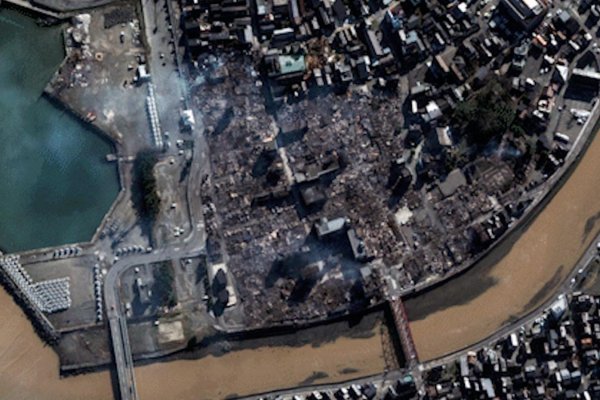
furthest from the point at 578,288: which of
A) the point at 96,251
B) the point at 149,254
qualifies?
the point at 96,251

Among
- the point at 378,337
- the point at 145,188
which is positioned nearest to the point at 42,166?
the point at 145,188

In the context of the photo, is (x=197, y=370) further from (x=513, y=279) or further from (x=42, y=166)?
(x=513, y=279)

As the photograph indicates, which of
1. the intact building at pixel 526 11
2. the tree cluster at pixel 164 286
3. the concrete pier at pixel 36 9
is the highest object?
the concrete pier at pixel 36 9

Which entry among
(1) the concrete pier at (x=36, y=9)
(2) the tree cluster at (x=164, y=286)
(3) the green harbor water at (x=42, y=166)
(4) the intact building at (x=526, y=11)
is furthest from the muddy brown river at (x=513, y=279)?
(1) the concrete pier at (x=36, y=9)

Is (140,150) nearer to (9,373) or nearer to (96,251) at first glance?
(96,251)

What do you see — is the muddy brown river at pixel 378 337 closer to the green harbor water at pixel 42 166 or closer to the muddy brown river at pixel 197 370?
the muddy brown river at pixel 197 370

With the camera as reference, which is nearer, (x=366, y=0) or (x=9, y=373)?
(x=9, y=373)
